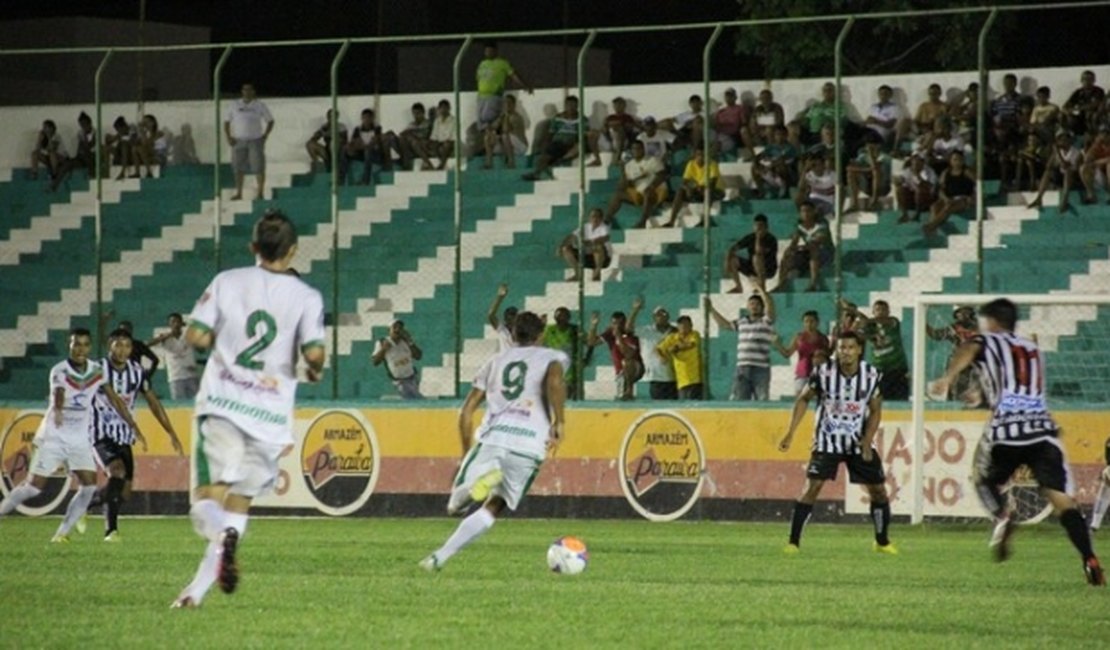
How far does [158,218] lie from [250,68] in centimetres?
336

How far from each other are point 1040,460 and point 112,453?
10.4 m

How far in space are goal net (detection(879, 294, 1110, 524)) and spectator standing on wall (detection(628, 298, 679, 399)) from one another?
10.4 ft

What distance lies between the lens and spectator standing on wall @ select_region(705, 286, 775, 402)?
90.1 ft

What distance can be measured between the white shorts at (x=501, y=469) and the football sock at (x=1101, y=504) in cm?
925

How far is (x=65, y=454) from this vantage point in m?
22.3

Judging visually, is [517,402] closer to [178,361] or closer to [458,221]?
[458,221]

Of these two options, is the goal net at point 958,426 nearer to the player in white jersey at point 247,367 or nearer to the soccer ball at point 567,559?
the soccer ball at point 567,559

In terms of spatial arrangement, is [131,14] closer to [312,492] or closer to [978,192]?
[312,492]

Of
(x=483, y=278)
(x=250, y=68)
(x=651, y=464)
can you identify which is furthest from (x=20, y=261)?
(x=651, y=464)

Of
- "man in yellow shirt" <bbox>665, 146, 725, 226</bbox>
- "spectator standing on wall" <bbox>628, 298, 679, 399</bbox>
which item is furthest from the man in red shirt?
"man in yellow shirt" <bbox>665, 146, 725, 226</bbox>

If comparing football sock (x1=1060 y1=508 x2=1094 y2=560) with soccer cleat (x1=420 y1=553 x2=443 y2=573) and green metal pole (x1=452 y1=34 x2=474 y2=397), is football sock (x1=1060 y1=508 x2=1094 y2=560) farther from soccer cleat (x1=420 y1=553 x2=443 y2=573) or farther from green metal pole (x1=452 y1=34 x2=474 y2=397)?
green metal pole (x1=452 y1=34 x2=474 y2=397)

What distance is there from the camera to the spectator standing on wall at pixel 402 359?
29672mm

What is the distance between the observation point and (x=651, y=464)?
2692cm

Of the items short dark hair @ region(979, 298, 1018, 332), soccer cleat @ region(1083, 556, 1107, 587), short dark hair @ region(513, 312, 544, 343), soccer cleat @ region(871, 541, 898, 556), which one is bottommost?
soccer cleat @ region(871, 541, 898, 556)
